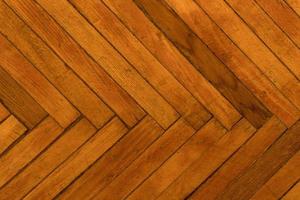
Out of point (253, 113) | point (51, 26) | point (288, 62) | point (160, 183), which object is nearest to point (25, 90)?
point (51, 26)

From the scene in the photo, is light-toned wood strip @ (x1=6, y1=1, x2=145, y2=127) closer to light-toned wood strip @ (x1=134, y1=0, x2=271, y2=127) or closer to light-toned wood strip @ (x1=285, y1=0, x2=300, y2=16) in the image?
light-toned wood strip @ (x1=134, y1=0, x2=271, y2=127)

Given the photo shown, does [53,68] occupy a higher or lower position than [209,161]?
higher

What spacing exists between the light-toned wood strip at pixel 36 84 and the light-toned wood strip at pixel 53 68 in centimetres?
2

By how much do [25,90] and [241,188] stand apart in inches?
26.1

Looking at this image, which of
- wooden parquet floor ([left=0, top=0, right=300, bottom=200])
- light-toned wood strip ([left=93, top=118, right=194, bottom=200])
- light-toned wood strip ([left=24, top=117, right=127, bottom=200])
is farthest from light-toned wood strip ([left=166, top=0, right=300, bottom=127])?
light-toned wood strip ([left=24, top=117, right=127, bottom=200])

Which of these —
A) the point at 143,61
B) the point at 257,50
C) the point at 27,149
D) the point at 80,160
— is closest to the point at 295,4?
the point at 257,50

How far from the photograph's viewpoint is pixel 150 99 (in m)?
1.23

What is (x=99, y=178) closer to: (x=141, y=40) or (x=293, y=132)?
(x=141, y=40)

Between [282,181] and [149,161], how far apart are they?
0.39m

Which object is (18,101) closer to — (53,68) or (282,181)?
(53,68)

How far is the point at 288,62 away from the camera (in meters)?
1.27

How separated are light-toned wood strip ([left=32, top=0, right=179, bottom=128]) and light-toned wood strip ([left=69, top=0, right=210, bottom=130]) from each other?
14mm

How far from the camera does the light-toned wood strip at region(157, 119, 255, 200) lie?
1.22m

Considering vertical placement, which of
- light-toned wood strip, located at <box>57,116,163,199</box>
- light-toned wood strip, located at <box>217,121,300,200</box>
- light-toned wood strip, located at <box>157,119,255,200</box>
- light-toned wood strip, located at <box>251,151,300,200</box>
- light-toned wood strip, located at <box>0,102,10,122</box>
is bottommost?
light-toned wood strip, located at <box>251,151,300,200</box>
